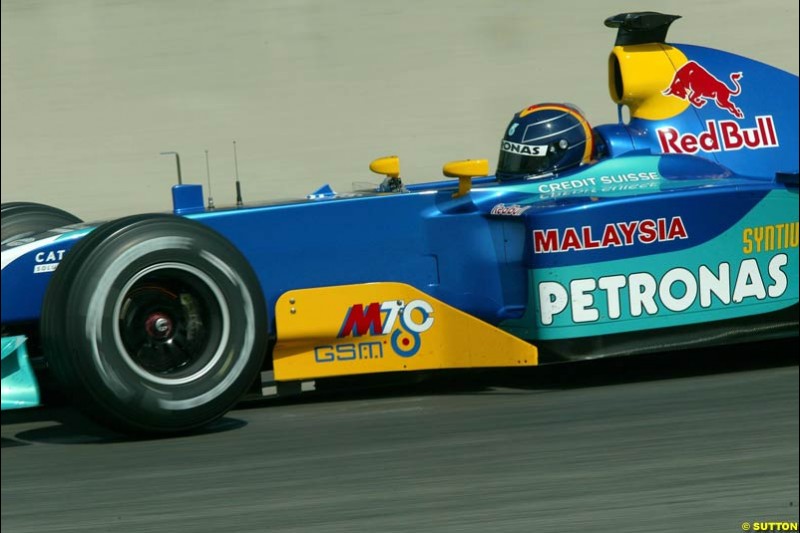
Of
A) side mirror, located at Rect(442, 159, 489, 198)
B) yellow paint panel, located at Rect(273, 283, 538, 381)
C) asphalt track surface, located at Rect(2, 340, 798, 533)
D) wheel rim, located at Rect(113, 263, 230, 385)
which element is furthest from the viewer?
side mirror, located at Rect(442, 159, 489, 198)

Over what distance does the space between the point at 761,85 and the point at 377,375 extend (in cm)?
236

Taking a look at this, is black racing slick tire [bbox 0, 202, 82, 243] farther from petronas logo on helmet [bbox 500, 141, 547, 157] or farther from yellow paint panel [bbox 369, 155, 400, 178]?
petronas logo on helmet [bbox 500, 141, 547, 157]

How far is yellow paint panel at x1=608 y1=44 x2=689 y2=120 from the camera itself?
18.7ft

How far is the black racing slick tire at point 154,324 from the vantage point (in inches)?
170

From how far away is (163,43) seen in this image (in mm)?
8156

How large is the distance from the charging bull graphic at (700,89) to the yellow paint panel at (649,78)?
0.03 metres

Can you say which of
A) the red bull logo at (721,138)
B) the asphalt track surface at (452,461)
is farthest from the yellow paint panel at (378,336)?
the red bull logo at (721,138)

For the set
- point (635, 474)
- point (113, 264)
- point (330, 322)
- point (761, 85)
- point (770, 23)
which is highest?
point (770, 23)

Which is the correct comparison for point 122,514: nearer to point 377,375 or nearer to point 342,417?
point 342,417

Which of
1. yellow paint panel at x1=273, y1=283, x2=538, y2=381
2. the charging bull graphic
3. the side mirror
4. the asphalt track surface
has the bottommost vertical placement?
the asphalt track surface

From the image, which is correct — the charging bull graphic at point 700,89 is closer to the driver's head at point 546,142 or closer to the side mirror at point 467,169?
the driver's head at point 546,142

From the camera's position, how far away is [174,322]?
15.3ft

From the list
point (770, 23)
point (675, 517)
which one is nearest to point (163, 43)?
point (770, 23)

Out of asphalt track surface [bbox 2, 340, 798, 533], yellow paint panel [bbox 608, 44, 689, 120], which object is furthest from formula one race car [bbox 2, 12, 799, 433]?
yellow paint panel [bbox 608, 44, 689, 120]
